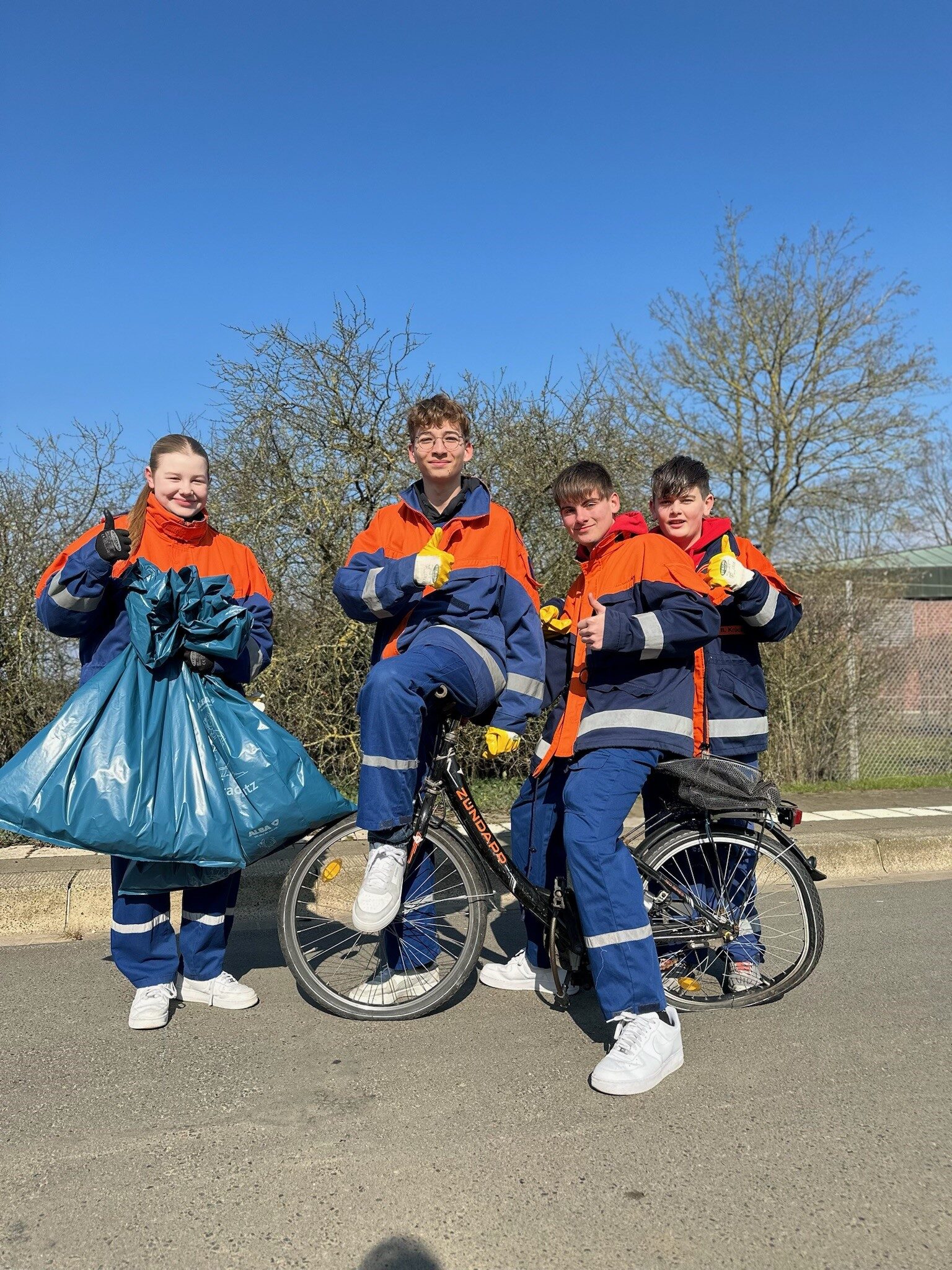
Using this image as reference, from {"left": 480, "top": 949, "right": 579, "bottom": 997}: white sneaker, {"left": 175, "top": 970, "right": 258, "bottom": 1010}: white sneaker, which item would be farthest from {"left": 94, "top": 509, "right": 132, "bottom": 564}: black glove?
{"left": 480, "top": 949, "right": 579, "bottom": 997}: white sneaker

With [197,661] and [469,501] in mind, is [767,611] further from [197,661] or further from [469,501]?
[197,661]

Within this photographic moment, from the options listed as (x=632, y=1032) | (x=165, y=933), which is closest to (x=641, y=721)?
(x=632, y=1032)

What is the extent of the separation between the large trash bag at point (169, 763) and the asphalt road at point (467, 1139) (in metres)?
0.71

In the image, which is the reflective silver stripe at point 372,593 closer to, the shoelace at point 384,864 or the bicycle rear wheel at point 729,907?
the shoelace at point 384,864

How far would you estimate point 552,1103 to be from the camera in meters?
3.03

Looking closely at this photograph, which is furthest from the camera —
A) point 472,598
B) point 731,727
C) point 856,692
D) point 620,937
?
point 856,692

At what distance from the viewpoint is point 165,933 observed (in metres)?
3.77

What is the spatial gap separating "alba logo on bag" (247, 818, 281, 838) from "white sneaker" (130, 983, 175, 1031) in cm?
74

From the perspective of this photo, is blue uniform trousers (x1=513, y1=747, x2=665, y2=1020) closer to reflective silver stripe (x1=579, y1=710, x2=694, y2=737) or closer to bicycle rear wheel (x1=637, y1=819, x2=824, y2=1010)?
reflective silver stripe (x1=579, y1=710, x2=694, y2=737)

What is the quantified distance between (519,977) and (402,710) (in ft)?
4.55

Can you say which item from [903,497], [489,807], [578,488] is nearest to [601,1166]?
[578,488]

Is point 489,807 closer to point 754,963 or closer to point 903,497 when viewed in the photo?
point 754,963

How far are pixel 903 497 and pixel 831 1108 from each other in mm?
22810

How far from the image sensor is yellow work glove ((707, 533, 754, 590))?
3.68 meters
